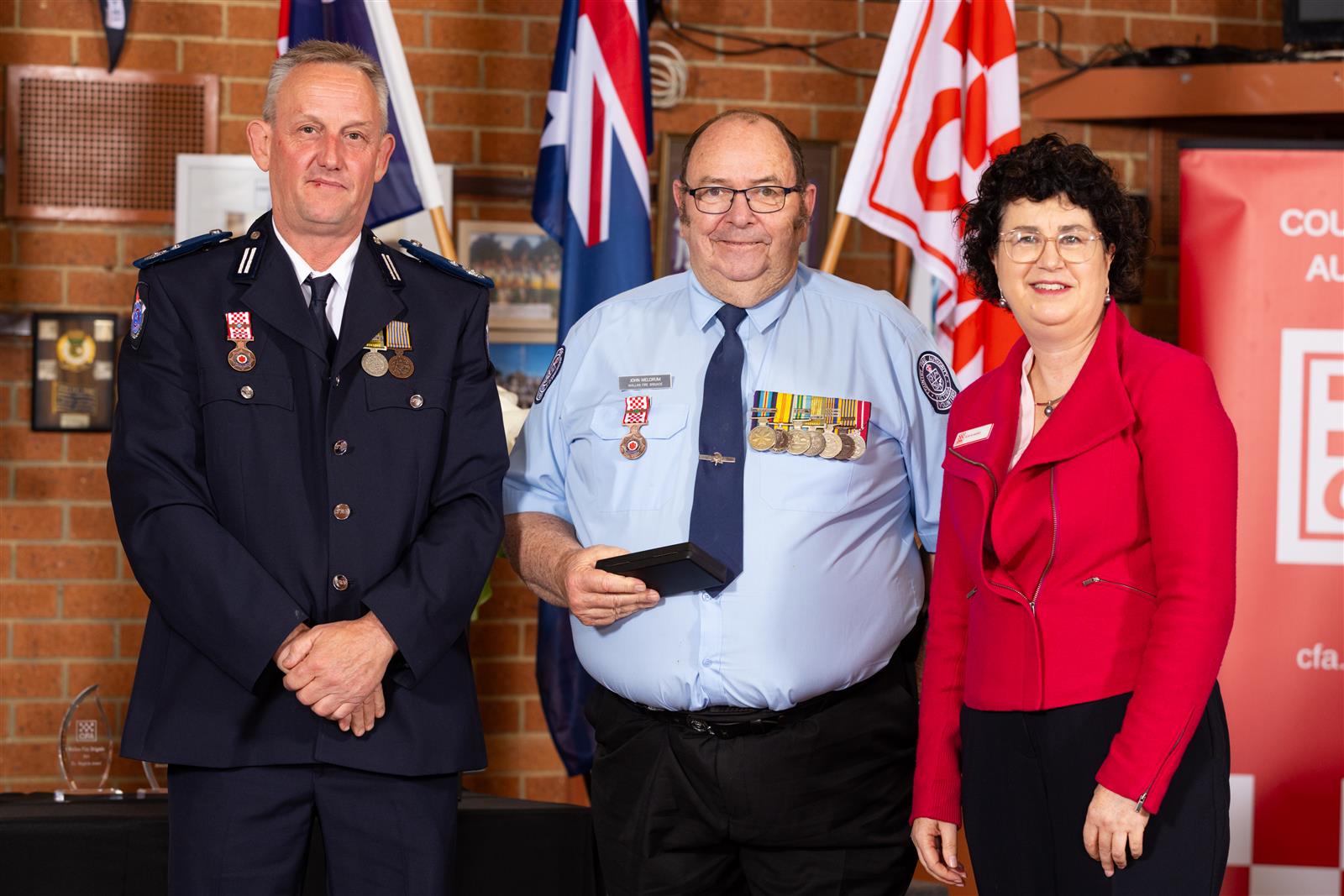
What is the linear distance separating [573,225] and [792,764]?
161 cm

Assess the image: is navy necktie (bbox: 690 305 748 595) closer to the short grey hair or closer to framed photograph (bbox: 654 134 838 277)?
the short grey hair

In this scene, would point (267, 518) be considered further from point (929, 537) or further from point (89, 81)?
point (89, 81)

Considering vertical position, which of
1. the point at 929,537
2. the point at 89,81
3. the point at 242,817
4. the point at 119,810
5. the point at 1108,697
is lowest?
the point at 119,810

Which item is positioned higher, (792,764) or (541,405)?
(541,405)

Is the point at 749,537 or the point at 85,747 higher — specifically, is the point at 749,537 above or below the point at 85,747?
above

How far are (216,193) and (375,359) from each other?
177 centimetres

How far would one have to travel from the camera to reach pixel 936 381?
2.15 m

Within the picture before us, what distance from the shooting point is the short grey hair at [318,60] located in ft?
6.65

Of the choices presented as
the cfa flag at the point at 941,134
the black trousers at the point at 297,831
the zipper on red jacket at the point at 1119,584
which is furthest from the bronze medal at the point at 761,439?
the cfa flag at the point at 941,134

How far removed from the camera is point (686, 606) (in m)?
2.01

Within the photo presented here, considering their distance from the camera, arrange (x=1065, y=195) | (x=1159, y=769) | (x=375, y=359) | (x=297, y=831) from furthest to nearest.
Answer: (x=375, y=359), (x=297, y=831), (x=1065, y=195), (x=1159, y=769)

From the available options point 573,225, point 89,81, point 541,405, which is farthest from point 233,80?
point 541,405

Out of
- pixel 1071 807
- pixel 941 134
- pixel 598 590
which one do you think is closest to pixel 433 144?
pixel 941 134

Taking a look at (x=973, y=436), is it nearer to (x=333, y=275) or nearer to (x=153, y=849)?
(x=333, y=275)
